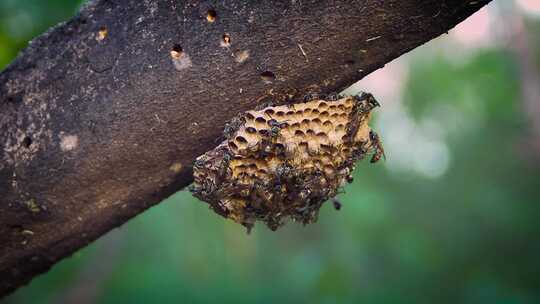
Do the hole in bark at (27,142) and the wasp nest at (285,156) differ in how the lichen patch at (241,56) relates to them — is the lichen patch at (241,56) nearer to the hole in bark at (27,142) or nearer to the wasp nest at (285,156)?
the wasp nest at (285,156)

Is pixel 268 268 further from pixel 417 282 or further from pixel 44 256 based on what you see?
pixel 44 256

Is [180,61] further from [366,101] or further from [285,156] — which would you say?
[366,101]

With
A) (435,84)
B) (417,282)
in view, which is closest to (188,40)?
(417,282)

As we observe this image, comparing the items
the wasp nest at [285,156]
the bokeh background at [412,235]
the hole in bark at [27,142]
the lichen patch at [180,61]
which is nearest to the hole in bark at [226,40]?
the lichen patch at [180,61]

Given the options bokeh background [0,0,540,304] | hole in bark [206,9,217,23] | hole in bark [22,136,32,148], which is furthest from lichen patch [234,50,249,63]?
bokeh background [0,0,540,304]

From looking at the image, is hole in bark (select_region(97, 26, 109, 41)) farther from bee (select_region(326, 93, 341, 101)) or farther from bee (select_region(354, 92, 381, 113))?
bee (select_region(354, 92, 381, 113))
